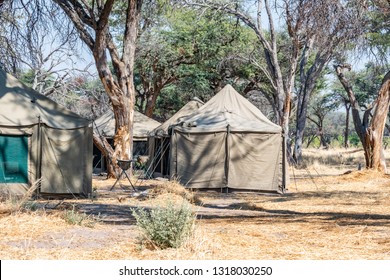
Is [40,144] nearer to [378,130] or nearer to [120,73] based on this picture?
[120,73]

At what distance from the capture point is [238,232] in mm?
8375

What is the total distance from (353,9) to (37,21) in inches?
268

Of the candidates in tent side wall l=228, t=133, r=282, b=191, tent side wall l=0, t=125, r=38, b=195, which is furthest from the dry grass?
tent side wall l=228, t=133, r=282, b=191

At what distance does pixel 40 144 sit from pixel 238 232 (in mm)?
6043

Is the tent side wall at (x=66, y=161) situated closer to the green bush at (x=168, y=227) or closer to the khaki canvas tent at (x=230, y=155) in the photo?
the khaki canvas tent at (x=230, y=155)

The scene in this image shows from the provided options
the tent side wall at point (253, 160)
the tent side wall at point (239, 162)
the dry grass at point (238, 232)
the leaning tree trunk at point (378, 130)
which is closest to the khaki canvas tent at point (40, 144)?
the dry grass at point (238, 232)

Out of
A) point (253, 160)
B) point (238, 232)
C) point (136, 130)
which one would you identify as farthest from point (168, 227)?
point (136, 130)

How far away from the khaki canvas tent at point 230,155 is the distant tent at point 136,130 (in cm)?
845

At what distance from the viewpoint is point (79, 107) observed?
40156mm

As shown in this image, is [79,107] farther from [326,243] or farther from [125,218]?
[326,243]

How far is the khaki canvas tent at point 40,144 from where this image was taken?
41.8 feet

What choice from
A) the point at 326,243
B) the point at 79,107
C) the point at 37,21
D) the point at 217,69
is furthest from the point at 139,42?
the point at 326,243

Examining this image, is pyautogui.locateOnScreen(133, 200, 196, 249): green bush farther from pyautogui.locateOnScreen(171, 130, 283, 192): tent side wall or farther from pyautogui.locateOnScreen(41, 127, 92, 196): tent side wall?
pyautogui.locateOnScreen(171, 130, 283, 192): tent side wall

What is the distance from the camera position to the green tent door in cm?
1267
